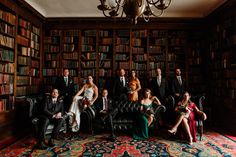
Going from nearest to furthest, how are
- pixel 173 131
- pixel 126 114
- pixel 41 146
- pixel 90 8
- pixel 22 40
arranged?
pixel 41 146 < pixel 173 131 < pixel 126 114 < pixel 22 40 < pixel 90 8

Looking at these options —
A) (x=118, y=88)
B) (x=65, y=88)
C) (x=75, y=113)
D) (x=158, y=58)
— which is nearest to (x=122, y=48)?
(x=158, y=58)

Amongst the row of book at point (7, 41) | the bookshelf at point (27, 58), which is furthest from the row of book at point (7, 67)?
the row of book at point (7, 41)

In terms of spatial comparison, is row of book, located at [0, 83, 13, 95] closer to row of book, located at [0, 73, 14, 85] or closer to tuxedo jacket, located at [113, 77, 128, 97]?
row of book, located at [0, 73, 14, 85]

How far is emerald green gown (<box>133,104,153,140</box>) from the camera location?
12.9 ft

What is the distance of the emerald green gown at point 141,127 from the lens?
154 inches

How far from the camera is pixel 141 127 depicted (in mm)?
3969

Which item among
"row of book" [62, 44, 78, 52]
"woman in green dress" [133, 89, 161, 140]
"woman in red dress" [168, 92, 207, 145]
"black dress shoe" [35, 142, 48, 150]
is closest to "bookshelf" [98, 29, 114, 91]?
"row of book" [62, 44, 78, 52]

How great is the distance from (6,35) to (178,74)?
14.8 ft

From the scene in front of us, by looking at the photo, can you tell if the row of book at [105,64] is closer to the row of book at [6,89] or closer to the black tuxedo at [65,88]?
the black tuxedo at [65,88]

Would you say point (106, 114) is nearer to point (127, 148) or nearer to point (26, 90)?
point (127, 148)

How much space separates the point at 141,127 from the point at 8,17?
12.9 ft

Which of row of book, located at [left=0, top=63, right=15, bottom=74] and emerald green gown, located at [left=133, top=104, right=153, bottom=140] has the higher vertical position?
row of book, located at [left=0, top=63, right=15, bottom=74]

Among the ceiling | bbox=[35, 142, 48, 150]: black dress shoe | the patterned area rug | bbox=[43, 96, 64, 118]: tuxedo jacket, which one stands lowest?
the patterned area rug

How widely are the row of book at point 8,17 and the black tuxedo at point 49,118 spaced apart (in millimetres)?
2005
